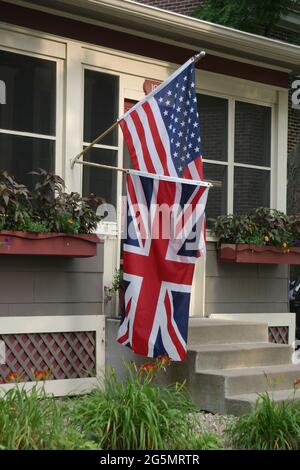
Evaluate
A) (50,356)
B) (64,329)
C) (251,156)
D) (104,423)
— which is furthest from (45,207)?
(251,156)

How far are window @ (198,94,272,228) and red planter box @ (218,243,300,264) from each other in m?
0.42

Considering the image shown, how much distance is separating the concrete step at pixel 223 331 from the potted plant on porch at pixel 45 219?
1332mm

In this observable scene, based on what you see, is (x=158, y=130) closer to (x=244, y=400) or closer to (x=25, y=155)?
(x=25, y=155)

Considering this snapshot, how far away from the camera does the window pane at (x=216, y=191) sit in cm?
865

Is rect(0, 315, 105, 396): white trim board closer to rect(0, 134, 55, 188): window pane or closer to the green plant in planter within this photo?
the green plant in planter

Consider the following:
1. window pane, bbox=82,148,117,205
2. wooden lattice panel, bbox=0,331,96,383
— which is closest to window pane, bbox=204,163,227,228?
window pane, bbox=82,148,117,205

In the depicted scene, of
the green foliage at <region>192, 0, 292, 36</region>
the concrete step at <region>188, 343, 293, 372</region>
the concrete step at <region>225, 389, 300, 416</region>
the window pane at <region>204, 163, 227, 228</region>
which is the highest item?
the green foliage at <region>192, 0, 292, 36</region>

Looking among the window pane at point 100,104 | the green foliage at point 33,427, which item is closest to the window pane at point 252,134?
the window pane at point 100,104

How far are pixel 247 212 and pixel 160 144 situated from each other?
2462 mm

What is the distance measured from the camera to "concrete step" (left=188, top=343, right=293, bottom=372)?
6.96 meters

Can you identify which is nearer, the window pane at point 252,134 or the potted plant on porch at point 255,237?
the potted plant on porch at point 255,237

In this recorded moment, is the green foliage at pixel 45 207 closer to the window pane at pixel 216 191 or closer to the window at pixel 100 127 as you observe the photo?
the window at pixel 100 127

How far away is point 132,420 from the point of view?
16.5 ft
